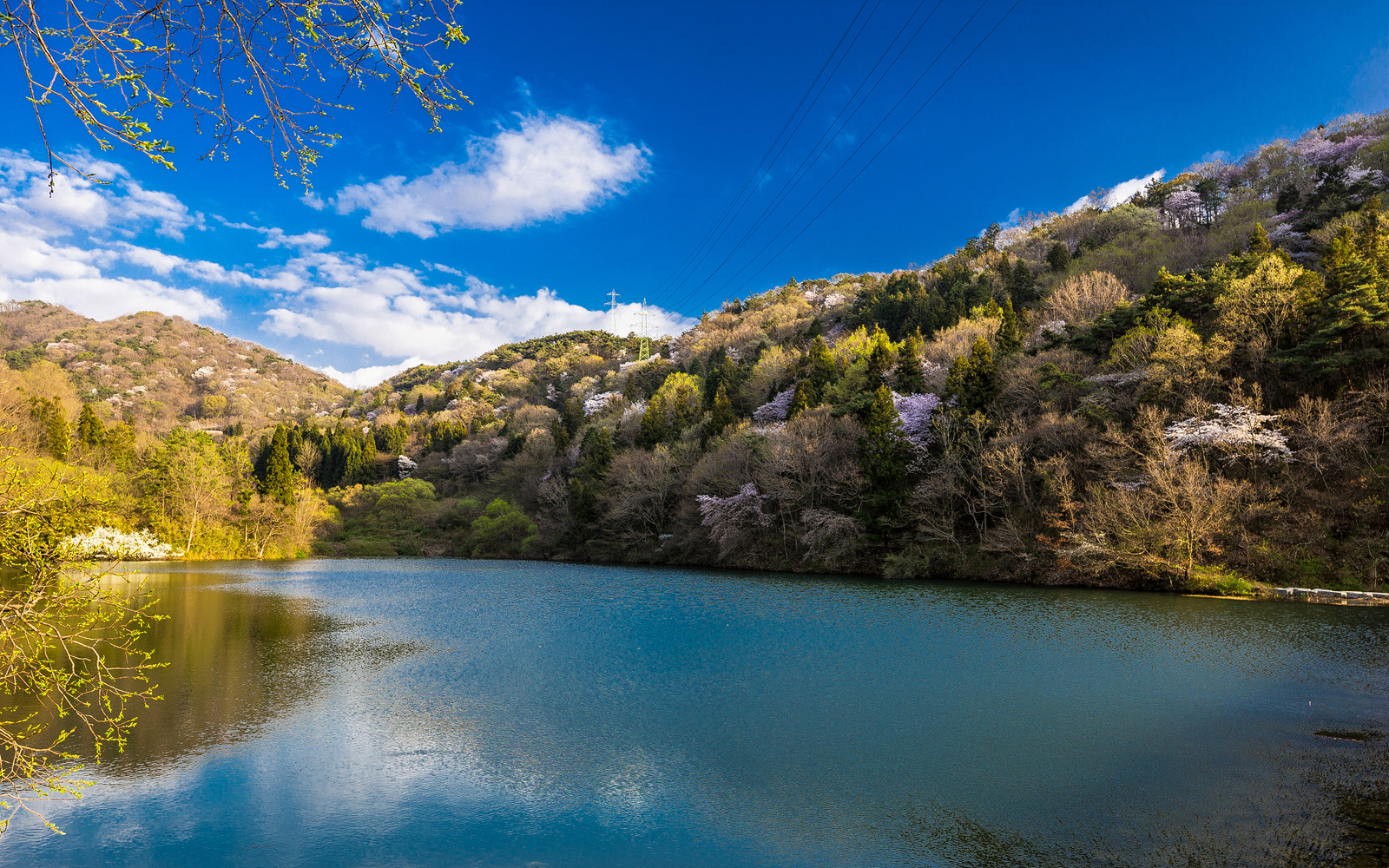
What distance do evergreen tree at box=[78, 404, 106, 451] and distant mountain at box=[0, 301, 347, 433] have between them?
25570 mm

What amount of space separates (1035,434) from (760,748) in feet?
85.4

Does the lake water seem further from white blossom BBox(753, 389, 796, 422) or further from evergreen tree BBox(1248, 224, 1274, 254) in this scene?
white blossom BBox(753, 389, 796, 422)

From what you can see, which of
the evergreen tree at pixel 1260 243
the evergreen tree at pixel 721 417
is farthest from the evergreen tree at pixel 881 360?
the evergreen tree at pixel 1260 243

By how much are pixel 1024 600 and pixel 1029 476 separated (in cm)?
911

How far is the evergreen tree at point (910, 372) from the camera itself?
40.2 meters

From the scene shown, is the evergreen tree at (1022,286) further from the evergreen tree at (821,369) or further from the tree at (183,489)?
the tree at (183,489)

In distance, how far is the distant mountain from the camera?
3307 inches

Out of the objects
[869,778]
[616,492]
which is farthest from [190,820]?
[616,492]

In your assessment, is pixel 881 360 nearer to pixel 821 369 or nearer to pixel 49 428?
pixel 821 369

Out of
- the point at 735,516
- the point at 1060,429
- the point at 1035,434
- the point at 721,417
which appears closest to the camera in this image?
the point at 1060,429

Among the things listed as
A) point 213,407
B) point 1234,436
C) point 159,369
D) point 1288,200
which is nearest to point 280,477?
point 213,407

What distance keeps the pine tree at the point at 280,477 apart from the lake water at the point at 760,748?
38.9 m

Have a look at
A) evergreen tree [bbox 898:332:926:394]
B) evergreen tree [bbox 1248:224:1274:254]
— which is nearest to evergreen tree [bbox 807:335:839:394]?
evergreen tree [bbox 898:332:926:394]

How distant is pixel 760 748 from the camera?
31.0ft
